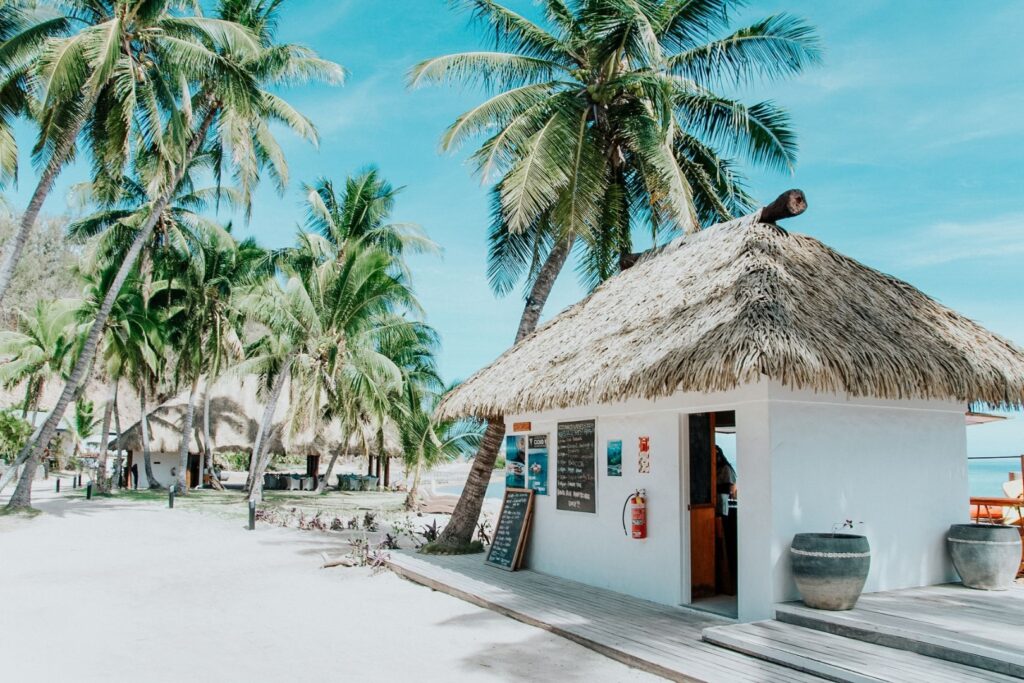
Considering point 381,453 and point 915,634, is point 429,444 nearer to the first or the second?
point 381,453

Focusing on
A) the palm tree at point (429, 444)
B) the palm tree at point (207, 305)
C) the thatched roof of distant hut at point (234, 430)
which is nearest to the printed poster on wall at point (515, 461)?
the palm tree at point (429, 444)

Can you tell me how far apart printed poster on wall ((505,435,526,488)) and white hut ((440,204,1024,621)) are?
2.03 feet

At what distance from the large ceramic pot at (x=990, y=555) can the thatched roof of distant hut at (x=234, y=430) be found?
21.5 m

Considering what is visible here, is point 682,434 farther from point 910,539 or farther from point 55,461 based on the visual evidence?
point 55,461

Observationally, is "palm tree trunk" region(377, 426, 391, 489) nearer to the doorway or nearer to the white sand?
the white sand

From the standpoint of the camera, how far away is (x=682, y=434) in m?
7.67

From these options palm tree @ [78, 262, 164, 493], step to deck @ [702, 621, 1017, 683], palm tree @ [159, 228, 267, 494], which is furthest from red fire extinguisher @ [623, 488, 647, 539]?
palm tree @ [159, 228, 267, 494]

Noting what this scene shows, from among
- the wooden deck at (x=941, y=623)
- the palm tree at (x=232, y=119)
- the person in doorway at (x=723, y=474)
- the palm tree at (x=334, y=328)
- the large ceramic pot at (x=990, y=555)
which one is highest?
the palm tree at (x=232, y=119)

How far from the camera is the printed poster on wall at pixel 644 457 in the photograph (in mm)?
8055

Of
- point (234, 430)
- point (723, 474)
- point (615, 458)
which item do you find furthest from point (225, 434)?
point (723, 474)

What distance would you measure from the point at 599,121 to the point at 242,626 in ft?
28.6

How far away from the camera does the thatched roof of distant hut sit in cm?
2791

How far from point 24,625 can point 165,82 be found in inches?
505

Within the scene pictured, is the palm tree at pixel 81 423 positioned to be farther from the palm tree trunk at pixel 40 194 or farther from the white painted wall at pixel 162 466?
the palm tree trunk at pixel 40 194
